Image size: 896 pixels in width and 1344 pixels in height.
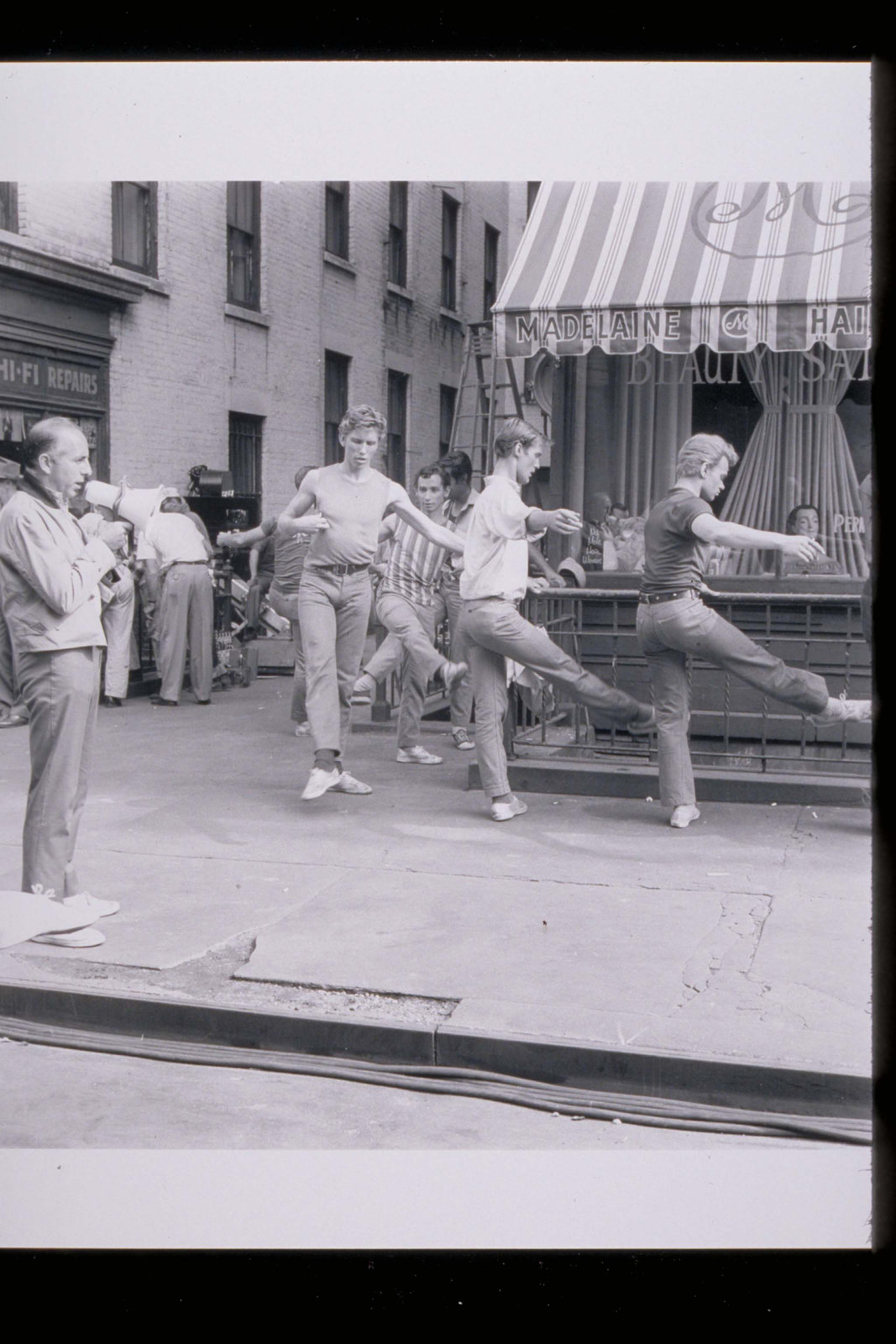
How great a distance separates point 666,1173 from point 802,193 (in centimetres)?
799

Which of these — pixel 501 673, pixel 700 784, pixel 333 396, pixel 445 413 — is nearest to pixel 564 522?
pixel 501 673

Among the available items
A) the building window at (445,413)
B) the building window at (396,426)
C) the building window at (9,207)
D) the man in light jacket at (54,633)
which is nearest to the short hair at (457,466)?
the man in light jacket at (54,633)

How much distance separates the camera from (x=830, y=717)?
7.18 meters

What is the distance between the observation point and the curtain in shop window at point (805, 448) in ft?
35.2

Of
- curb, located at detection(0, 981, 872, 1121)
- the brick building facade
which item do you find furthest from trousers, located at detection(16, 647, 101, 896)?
the brick building facade

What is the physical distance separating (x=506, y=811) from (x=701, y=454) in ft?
7.02

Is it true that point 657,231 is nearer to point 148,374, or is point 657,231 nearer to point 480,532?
point 480,532

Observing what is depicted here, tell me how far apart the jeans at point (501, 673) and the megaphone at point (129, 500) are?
605 cm

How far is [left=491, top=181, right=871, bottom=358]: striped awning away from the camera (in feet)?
29.5

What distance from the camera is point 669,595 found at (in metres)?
7.15

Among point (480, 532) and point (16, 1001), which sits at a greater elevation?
point (480, 532)

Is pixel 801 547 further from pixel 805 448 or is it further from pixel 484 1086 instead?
pixel 805 448

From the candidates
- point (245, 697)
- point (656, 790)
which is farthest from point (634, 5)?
point (245, 697)

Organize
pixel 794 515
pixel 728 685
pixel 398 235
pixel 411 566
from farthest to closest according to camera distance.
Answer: pixel 398 235 → pixel 794 515 → pixel 411 566 → pixel 728 685
